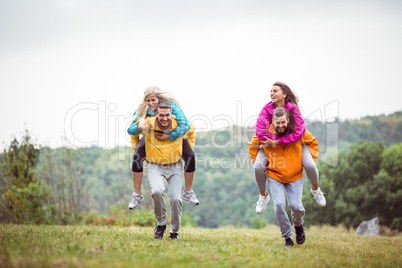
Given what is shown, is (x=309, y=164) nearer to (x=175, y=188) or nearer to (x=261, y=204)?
(x=261, y=204)

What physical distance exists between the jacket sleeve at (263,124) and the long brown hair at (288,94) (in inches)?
19.7

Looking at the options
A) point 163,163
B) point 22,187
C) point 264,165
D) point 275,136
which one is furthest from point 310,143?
point 22,187

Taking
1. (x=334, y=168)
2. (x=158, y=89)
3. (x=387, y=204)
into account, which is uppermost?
(x=158, y=89)

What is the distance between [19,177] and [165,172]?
1151 centimetres

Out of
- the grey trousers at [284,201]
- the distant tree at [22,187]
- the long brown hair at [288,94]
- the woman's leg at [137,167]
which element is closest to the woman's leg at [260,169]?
the grey trousers at [284,201]

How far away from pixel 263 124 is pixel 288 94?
0.87 metres

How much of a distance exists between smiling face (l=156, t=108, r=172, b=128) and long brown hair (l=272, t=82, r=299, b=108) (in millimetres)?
2288

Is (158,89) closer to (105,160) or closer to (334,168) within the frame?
(334,168)

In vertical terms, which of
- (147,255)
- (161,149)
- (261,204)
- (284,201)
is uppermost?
(161,149)

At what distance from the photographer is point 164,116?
22.8ft

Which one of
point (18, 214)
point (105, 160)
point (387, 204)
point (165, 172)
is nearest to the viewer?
point (165, 172)

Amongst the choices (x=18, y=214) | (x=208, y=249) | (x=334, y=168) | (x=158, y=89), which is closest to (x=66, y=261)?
(x=208, y=249)

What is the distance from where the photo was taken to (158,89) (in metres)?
7.51

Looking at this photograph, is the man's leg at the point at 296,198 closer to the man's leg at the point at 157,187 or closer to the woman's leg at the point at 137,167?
the man's leg at the point at 157,187
